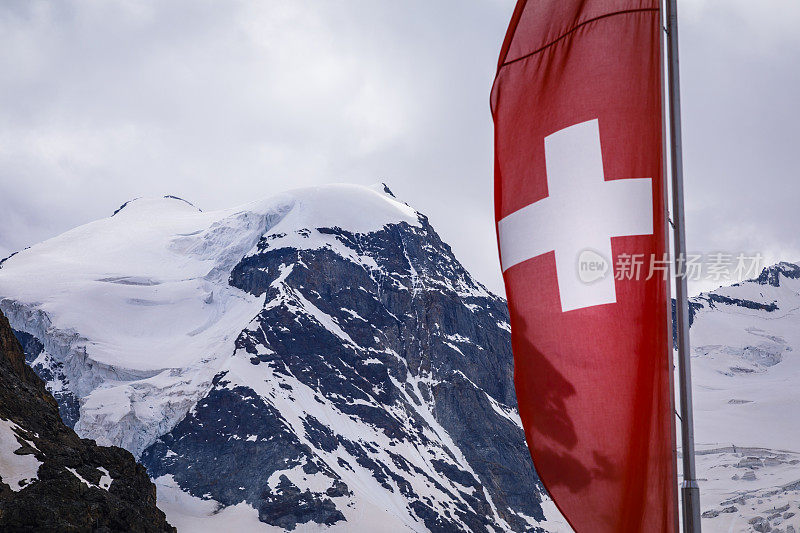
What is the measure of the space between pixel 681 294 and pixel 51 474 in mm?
41325

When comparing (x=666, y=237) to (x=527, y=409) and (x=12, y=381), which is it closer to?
(x=527, y=409)

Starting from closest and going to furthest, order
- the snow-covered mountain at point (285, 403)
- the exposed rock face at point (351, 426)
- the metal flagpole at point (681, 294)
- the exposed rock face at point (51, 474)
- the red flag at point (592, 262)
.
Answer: the metal flagpole at point (681, 294) → the red flag at point (592, 262) → the exposed rock face at point (51, 474) → the snow-covered mountain at point (285, 403) → the exposed rock face at point (351, 426)

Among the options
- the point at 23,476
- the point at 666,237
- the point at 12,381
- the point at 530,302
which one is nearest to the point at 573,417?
the point at 530,302

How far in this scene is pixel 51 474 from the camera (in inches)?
1607

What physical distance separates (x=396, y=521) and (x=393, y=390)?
46861 mm

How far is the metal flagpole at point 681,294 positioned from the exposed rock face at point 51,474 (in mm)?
33978

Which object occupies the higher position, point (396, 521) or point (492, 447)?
point (492, 447)

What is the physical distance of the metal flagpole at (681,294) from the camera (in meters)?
5.07

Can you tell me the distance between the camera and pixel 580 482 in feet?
19.1

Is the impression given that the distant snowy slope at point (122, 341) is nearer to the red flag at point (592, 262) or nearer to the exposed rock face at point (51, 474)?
the exposed rock face at point (51, 474)

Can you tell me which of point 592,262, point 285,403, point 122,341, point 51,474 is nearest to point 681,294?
point 592,262

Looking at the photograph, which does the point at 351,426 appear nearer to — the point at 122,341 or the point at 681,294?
the point at 122,341

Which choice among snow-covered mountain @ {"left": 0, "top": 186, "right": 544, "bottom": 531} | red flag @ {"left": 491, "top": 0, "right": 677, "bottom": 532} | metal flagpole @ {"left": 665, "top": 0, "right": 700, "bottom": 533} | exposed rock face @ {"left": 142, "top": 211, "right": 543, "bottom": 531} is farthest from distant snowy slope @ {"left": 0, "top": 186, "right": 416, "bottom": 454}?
metal flagpole @ {"left": 665, "top": 0, "right": 700, "bottom": 533}

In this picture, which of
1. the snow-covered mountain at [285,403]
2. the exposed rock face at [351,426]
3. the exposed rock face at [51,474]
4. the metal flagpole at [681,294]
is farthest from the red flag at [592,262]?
the exposed rock face at [351,426]
